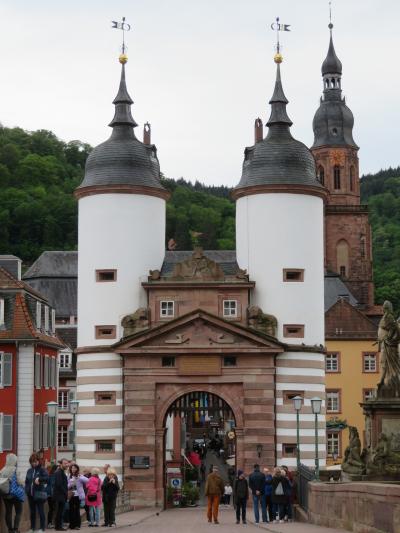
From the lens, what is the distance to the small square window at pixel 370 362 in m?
79.9

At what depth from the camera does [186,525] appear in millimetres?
36125

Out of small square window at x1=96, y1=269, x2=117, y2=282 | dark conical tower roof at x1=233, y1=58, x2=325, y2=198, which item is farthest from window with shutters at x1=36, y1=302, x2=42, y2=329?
dark conical tower roof at x1=233, y1=58, x2=325, y2=198

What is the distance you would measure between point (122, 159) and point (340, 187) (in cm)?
7438

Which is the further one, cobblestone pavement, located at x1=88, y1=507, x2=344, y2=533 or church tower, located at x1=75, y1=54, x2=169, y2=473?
church tower, located at x1=75, y1=54, x2=169, y2=473

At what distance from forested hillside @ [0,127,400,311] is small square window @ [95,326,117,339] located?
257ft

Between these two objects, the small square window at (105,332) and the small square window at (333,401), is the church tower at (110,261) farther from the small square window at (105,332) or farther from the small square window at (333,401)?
the small square window at (333,401)

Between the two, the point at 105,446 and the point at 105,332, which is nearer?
the point at 105,446

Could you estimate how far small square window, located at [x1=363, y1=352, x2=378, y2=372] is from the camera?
79.9 meters

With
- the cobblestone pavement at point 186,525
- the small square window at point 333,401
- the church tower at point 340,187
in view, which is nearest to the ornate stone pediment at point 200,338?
the cobblestone pavement at point 186,525

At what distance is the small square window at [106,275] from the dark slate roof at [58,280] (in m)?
46.3

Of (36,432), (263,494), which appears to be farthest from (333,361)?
(263,494)

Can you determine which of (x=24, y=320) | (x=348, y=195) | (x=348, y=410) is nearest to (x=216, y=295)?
(x=24, y=320)

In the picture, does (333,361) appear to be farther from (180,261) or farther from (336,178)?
(336,178)

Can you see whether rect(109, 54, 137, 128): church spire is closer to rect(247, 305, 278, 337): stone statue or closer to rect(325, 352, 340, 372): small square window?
rect(247, 305, 278, 337): stone statue
